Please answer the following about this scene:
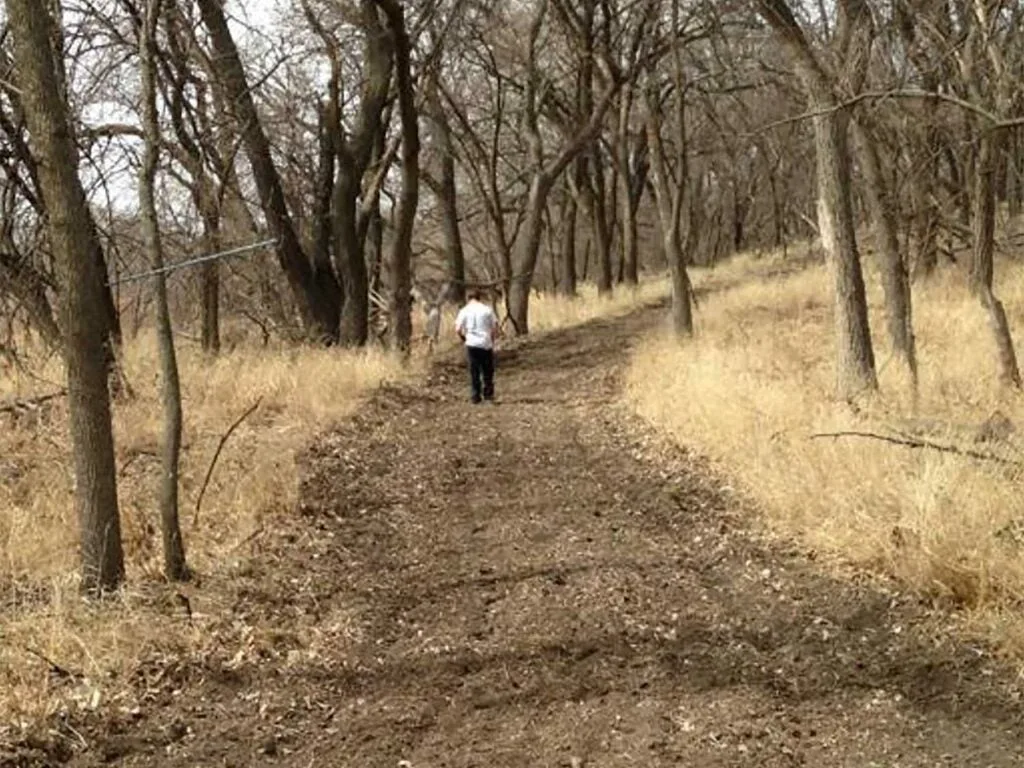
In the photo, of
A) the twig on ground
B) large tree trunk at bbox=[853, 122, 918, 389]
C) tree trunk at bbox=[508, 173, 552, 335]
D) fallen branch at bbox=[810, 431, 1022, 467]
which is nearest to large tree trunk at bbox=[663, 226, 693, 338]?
large tree trunk at bbox=[853, 122, 918, 389]

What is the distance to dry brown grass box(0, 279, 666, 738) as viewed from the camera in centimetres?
527

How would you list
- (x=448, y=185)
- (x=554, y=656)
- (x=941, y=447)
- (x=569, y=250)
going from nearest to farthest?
(x=554, y=656) < (x=941, y=447) < (x=448, y=185) < (x=569, y=250)

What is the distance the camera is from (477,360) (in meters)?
14.6

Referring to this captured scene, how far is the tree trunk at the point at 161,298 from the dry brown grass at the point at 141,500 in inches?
7.7

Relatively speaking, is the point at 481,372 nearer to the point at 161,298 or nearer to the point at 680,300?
the point at 680,300

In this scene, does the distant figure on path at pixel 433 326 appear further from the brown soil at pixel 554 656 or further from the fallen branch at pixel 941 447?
the fallen branch at pixel 941 447

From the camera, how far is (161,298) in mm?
6391

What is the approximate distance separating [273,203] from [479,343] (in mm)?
4847

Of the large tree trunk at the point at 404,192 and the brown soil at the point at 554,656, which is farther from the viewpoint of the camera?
the large tree trunk at the point at 404,192

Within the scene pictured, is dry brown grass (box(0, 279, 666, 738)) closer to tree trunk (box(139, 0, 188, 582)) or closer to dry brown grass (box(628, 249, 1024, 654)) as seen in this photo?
tree trunk (box(139, 0, 188, 582))

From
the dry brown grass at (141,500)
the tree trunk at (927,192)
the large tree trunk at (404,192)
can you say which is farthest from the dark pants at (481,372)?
the tree trunk at (927,192)

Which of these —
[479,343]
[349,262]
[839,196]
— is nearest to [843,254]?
[839,196]

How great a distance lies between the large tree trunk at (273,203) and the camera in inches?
565

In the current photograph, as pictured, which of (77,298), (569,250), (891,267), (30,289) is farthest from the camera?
(569,250)
